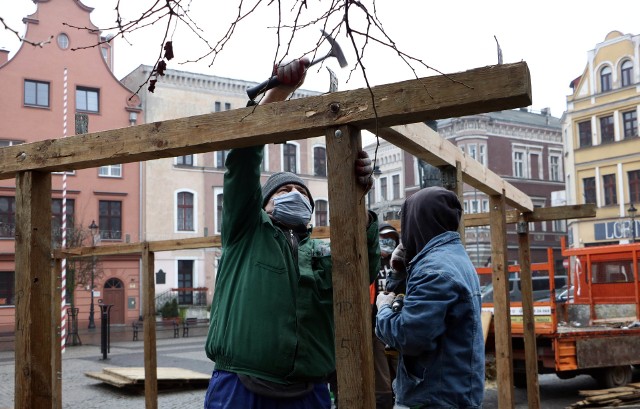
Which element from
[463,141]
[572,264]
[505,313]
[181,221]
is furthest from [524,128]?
[505,313]

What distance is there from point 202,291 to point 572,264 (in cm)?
2381

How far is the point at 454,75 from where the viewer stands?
7.80 feet

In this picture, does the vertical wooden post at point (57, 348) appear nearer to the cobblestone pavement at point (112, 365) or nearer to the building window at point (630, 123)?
A: the cobblestone pavement at point (112, 365)

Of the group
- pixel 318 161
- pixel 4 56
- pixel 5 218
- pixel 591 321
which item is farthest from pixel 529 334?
pixel 318 161

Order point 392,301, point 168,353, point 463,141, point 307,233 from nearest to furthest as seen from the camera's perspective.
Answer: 1. point 392,301
2. point 307,233
3. point 168,353
4. point 463,141

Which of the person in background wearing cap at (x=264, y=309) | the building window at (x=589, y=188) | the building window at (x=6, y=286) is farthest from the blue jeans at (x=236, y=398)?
the building window at (x=589, y=188)

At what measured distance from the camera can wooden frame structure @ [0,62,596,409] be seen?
2.41 metres

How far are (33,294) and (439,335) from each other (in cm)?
195

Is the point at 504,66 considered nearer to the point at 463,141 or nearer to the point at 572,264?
the point at 572,264

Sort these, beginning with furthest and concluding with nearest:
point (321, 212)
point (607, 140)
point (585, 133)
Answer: point (321, 212)
point (585, 133)
point (607, 140)

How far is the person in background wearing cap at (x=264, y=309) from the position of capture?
9.99 feet

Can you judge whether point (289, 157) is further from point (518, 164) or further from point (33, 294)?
point (33, 294)

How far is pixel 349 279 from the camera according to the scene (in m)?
2.51

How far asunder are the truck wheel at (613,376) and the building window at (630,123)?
3103 centimetres
